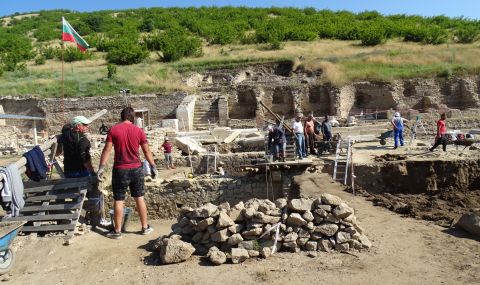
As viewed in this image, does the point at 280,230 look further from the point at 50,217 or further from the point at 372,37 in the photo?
the point at 372,37

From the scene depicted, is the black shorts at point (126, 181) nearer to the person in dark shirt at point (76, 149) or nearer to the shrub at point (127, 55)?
the person in dark shirt at point (76, 149)

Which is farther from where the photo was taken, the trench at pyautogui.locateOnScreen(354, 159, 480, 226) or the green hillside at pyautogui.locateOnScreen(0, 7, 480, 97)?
the green hillside at pyautogui.locateOnScreen(0, 7, 480, 97)

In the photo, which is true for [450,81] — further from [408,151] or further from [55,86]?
[55,86]

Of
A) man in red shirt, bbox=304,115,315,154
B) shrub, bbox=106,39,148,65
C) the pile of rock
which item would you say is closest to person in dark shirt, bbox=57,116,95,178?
the pile of rock

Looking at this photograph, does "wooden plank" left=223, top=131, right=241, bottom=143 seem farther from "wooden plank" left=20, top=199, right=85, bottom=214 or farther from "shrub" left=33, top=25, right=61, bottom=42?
"shrub" left=33, top=25, right=61, bottom=42

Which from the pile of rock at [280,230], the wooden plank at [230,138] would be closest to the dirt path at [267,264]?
the pile of rock at [280,230]

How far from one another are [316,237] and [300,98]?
22.8 metres

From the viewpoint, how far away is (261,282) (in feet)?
16.1

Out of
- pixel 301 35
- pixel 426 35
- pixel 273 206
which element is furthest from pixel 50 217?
pixel 426 35

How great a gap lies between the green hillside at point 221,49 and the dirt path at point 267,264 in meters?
22.3

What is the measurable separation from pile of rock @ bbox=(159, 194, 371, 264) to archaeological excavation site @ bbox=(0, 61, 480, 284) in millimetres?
15

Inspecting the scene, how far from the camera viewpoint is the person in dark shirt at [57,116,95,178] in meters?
6.89

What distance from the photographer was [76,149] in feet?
23.0

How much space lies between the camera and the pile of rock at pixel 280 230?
5.63 metres
